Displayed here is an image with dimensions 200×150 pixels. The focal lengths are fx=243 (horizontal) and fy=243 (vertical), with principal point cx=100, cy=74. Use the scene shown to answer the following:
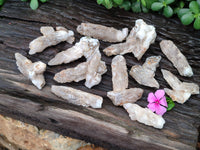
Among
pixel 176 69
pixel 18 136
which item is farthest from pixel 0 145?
pixel 176 69

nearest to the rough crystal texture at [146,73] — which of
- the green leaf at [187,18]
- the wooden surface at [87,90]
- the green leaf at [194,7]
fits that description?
the wooden surface at [87,90]

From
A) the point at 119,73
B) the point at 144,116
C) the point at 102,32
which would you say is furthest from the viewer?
the point at 102,32

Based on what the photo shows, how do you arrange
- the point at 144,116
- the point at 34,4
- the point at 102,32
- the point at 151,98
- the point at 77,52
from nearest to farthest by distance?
1. the point at 144,116
2. the point at 151,98
3. the point at 77,52
4. the point at 102,32
5. the point at 34,4

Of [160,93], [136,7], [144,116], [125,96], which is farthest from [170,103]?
[136,7]

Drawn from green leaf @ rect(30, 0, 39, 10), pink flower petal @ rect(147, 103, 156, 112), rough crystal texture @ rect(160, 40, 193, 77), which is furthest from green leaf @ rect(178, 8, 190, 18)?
green leaf @ rect(30, 0, 39, 10)

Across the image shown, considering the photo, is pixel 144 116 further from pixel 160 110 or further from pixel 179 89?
pixel 179 89

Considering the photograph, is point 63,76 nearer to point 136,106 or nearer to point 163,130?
point 136,106
